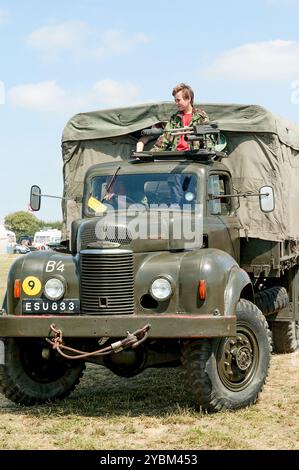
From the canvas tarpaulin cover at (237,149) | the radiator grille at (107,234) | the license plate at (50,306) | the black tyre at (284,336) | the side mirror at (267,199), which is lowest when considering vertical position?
the black tyre at (284,336)

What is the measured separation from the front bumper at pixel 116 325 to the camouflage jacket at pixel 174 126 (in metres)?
2.49

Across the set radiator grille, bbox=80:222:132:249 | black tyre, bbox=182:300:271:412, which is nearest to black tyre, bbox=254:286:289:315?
black tyre, bbox=182:300:271:412

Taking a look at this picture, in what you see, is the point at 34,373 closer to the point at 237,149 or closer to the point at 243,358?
the point at 243,358

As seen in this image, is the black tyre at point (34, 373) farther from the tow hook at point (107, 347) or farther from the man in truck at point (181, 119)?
the man in truck at point (181, 119)

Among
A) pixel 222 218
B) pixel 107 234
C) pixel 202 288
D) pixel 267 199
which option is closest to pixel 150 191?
pixel 222 218

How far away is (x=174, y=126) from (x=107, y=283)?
2.55 meters

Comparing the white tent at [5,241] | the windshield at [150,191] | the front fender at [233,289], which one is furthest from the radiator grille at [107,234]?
the white tent at [5,241]

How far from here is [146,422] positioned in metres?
6.29

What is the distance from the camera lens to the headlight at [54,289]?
21.7 feet

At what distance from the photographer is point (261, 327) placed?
6957mm

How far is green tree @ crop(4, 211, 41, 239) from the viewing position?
122875 millimetres

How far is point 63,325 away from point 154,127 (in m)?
3.12

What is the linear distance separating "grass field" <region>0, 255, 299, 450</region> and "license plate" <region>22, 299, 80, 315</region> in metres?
0.83

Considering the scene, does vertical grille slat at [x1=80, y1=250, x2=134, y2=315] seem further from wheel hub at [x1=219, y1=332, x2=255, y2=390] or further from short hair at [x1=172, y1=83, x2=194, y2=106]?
short hair at [x1=172, y1=83, x2=194, y2=106]
